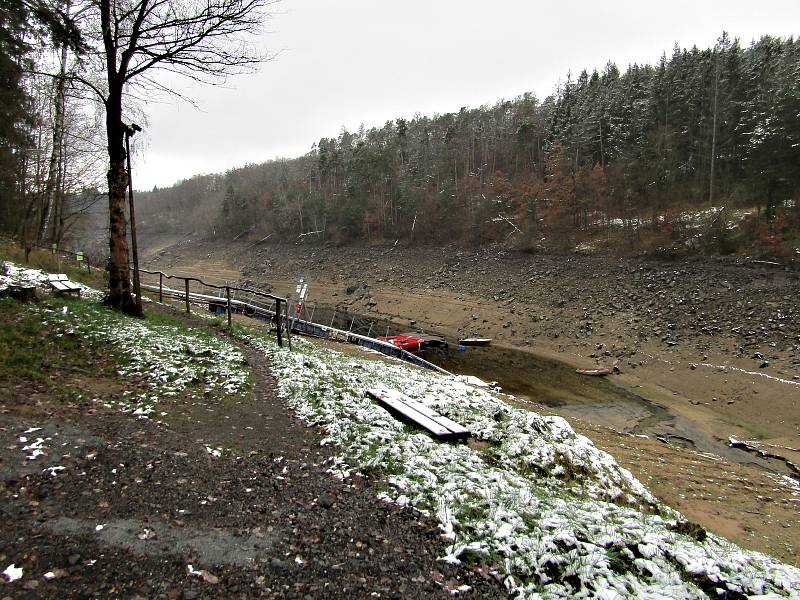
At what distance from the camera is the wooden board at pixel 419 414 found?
6.53m

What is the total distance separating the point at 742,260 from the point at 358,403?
101 feet

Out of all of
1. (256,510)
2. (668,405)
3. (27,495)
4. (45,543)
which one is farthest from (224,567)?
(668,405)

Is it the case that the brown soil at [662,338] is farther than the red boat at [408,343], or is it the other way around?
the red boat at [408,343]

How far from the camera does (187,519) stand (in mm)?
3854

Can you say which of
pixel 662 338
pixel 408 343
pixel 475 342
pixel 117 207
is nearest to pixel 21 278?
pixel 117 207

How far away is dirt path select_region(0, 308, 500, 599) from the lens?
10.3 ft

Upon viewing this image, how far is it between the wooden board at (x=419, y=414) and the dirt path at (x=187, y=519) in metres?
1.70

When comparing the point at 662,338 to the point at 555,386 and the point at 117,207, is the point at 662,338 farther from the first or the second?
the point at 117,207

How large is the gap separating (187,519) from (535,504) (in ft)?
11.1

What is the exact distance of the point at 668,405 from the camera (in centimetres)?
1853

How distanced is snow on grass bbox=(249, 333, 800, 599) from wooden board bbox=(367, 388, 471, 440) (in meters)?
0.20

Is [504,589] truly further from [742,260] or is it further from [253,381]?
[742,260]

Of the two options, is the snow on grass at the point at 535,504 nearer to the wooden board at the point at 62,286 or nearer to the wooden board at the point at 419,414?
the wooden board at the point at 419,414

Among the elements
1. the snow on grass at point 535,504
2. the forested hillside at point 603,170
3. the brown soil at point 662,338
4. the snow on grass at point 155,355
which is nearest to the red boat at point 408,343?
the brown soil at point 662,338
